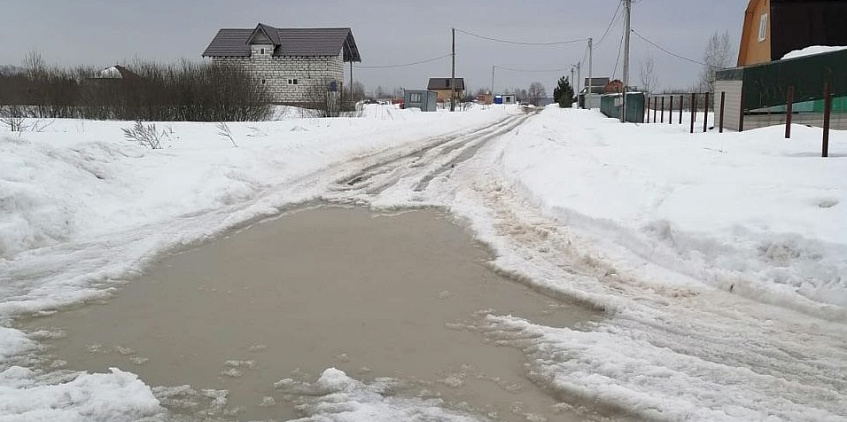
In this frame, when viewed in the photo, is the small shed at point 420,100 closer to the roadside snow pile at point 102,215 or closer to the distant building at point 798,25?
the distant building at point 798,25

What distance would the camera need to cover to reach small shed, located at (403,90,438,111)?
196 ft

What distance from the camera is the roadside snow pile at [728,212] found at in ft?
19.0

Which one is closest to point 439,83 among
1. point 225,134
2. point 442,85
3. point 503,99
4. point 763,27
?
point 442,85

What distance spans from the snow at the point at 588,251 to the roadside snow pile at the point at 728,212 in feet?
0.09

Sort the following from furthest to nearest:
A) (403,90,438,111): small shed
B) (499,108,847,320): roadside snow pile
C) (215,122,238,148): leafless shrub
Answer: (403,90,438,111): small shed, (215,122,238,148): leafless shrub, (499,108,847,320): roadside snow pile

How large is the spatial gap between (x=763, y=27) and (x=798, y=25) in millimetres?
2075

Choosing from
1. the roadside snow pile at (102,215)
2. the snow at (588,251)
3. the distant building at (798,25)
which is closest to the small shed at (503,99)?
the distant building at (798,25)

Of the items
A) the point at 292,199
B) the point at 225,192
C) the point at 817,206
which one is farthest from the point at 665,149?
the point at 225,192

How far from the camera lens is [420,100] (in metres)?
60.3

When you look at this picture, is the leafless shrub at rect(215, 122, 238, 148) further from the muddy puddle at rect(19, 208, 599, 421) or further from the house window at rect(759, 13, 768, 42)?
the house window at rect(759, 13, 768, 42)

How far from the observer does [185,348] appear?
15.6ft

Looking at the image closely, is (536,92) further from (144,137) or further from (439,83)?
(144,137)

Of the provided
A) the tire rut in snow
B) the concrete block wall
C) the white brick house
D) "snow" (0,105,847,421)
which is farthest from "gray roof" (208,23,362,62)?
"snow" (0,105,847,421)

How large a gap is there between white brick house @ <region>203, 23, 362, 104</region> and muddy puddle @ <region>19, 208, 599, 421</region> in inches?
2202
